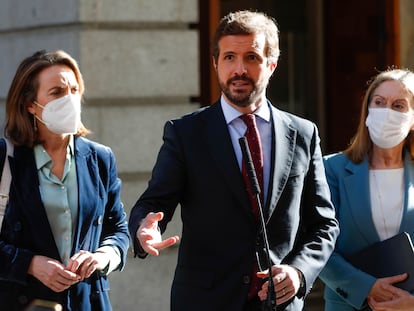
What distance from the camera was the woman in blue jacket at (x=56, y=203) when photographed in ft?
18.4

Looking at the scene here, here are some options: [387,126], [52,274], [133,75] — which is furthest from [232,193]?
[133,75]

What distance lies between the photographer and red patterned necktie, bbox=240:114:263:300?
520cm

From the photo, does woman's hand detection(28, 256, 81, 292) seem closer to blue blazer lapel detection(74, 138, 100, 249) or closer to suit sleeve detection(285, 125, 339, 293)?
blue blazer lapel detection(74, 138, 100, 249)

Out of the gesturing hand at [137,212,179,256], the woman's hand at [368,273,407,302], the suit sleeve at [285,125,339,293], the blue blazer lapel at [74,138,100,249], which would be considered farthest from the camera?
the woman's hand at [368,273,407,302]

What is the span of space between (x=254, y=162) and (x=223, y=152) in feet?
0.46

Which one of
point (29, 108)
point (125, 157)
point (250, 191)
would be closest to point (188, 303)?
point (250, 191)

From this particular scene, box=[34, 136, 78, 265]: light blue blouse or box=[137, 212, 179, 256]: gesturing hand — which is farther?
box=[34, 136, 78, 265]: light blue blouse

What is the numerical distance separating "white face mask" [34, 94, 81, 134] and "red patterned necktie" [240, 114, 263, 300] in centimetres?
94

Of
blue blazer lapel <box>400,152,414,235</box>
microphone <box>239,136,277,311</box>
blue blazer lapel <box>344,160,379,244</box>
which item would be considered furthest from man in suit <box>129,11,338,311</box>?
blue blazer lapel <box>400,152,414,235</box>

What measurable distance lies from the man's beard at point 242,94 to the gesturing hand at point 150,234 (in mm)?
693

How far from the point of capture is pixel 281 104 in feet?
38.6

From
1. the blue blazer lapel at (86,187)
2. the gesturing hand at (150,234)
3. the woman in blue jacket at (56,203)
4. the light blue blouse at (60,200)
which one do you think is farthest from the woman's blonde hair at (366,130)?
the gesturing hand at (150,234)

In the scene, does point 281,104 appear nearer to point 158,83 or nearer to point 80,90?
point 158,83

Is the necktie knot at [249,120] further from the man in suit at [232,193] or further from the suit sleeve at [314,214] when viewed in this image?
the suit sleeve at [314,214]
